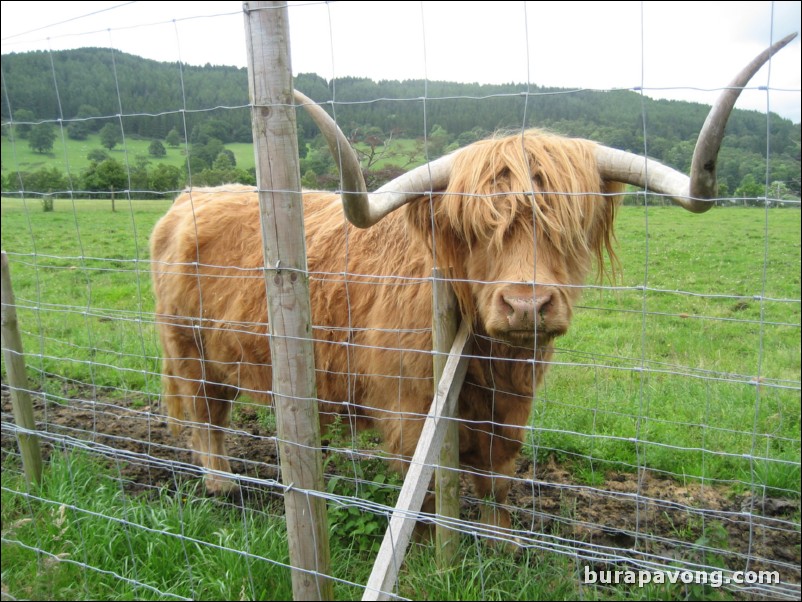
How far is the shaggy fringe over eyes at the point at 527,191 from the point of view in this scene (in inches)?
103

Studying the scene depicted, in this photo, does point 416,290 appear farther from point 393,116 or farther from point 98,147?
point 98,147

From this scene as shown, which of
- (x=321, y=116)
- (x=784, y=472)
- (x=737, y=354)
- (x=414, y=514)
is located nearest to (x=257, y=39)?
(x=321, y=116)

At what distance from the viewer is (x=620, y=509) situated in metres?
3.70

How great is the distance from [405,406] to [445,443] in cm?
56

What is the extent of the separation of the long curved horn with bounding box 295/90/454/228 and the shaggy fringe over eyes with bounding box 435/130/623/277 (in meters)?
0.09

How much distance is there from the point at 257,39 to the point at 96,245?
461 inches

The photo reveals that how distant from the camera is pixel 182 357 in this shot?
4.71m

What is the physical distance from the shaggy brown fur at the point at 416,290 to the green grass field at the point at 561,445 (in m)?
0.28

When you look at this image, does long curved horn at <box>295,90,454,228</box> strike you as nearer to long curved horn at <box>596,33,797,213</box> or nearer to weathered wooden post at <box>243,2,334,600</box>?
weathered wooden post at <box>243,2,334,600</box>

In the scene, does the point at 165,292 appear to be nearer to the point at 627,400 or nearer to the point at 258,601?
the point at 258,601

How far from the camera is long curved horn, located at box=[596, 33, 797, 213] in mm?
1728

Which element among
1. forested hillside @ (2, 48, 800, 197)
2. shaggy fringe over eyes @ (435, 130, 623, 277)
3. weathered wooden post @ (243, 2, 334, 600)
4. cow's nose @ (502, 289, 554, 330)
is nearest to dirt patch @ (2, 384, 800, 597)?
cow's nose @ (502, 289, 554, 330)

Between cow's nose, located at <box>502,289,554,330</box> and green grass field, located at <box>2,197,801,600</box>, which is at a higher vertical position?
cow's nose, located at <box>502,289,554,330</box>

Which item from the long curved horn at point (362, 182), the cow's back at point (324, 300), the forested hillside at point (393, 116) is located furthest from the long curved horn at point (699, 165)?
the cow's back at point (324, 300)
